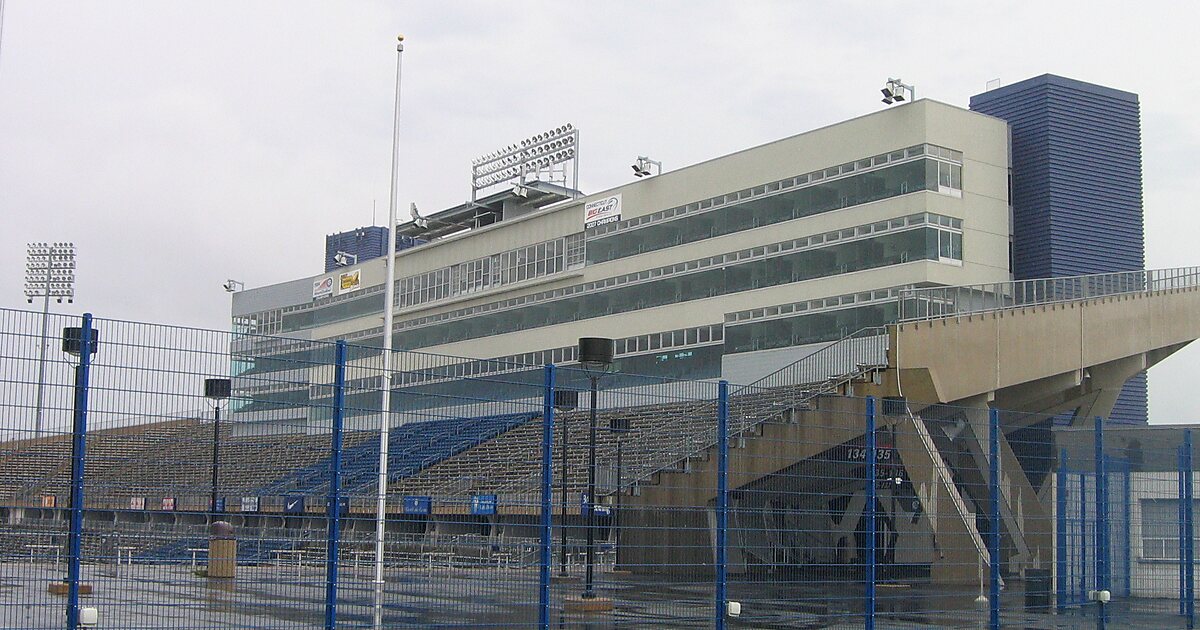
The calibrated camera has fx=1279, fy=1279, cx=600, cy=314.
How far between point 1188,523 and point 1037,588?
11.8ft

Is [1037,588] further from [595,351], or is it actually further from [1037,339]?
[1037,339]

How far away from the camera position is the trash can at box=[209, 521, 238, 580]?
12.1m

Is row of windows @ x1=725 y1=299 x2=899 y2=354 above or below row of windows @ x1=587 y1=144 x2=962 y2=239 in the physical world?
below

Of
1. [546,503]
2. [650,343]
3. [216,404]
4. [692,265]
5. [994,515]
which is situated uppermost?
[692,265]

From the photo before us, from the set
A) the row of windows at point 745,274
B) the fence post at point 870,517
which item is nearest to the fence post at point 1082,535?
the fence post at point 870,517

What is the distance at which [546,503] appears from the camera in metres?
14.0

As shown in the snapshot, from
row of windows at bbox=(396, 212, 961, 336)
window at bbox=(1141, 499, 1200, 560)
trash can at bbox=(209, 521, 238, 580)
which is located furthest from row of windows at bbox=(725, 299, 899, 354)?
trash can at bbox=(209, 521, 238, 580)

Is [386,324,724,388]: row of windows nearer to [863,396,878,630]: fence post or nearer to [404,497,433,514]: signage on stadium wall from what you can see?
[863,396,878,630]: fence post

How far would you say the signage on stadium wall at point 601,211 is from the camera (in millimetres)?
60406

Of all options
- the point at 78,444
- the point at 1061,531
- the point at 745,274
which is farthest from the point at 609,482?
the point at 745,274

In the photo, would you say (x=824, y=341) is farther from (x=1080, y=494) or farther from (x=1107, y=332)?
(x=1080, y=494)

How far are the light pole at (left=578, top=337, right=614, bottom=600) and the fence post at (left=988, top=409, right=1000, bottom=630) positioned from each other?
18.8ft

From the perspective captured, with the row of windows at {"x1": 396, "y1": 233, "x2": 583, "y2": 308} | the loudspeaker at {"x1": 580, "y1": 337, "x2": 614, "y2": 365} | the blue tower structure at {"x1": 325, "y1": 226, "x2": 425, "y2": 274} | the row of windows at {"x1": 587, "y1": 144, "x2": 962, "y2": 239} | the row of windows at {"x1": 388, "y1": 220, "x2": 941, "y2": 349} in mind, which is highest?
the blue tower structure at {"x1": 325, "y1": 226, "x2": 425, "y2": 274}

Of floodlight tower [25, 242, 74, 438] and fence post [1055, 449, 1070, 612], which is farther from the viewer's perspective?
floodlight tower [25, 242, 74, 438]
